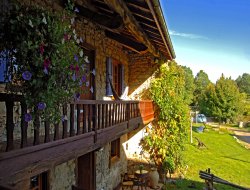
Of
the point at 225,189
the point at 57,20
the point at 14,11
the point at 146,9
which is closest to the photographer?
A: the point at 14,11

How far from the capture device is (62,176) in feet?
21.1

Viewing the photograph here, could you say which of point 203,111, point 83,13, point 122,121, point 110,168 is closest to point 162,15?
point 83,13

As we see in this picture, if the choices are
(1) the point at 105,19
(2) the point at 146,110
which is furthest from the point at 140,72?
(1) the point at 105,19

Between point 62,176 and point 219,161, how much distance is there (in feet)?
53.9

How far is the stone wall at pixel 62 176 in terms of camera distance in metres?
6.00

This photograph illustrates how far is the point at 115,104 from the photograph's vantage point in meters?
6.24

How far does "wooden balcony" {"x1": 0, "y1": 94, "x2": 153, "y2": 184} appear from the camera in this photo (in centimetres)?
263

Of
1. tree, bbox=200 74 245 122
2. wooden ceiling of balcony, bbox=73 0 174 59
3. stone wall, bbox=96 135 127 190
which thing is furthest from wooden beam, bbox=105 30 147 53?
tree, bbox=200 74 245 122

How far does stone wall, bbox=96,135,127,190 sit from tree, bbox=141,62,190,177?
1606 millimetres

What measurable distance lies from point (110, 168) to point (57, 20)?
763cm

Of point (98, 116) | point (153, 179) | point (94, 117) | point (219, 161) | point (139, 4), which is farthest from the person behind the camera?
point (219, 161)

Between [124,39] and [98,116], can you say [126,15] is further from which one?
[124,39]

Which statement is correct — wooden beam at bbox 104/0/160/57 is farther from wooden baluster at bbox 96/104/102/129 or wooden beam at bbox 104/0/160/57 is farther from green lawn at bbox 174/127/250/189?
green lawn at bbox 174/127/250/189

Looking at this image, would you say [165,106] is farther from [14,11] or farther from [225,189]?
[14,11]
